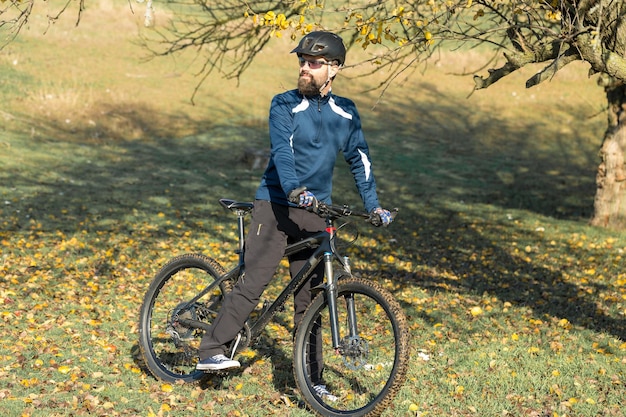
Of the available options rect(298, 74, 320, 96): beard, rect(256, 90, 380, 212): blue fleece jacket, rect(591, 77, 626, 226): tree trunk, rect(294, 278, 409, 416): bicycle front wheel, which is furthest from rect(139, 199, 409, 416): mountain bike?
rect(591, 77, 626, 226): tree trunk

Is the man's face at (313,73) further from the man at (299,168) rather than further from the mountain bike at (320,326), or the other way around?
the mountain bike at (320,326)

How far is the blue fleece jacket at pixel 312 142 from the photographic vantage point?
5.03 metres

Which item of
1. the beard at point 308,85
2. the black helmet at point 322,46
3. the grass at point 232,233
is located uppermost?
the black helmet at point 322,46

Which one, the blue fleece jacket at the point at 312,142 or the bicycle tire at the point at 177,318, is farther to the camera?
the bicycle tire at the point at 177,318

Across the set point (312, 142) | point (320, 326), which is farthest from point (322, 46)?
point (320, 326)

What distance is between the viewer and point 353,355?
198 inches

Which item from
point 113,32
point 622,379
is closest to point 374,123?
point 113,32

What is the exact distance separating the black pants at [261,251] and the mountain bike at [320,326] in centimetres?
11

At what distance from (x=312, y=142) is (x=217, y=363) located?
1.57m

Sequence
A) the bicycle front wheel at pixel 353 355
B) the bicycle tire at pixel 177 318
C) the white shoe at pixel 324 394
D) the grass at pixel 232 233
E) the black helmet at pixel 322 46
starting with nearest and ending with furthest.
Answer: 1. the bicycle front wheel at pixel 353 355
2. the black helmet at pixel 322 46
3. the white shoe at pixel 324 394
4. the bicycle tire at pixel 177 318
5. the grass at pixel 232 233

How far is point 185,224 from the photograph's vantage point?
1382 centimetres

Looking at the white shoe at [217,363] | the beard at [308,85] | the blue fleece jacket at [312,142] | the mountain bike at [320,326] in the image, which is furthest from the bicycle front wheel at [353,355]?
the beard at [308,85]

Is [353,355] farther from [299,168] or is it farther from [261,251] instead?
[299,168]

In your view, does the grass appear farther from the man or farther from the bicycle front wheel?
the man
